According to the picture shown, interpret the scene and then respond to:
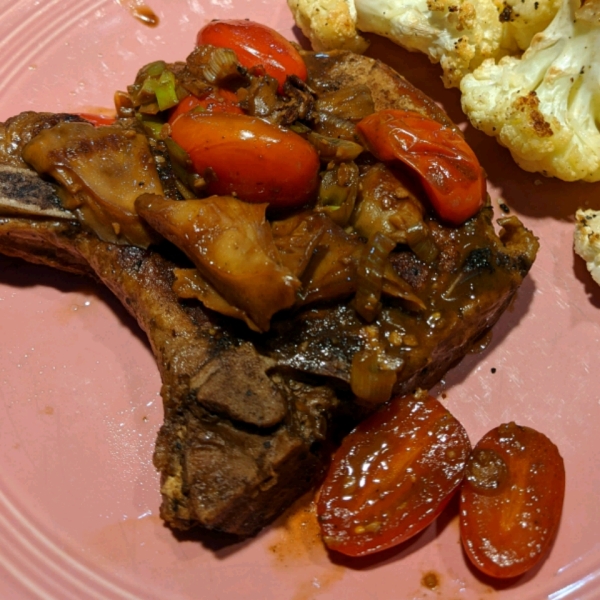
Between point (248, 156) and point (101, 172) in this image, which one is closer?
point (248, 156)

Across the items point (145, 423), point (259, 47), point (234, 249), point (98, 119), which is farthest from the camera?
point (98, 119)

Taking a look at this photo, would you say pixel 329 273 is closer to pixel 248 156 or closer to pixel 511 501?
pixel 248 156

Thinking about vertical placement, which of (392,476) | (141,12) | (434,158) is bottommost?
(392,476)

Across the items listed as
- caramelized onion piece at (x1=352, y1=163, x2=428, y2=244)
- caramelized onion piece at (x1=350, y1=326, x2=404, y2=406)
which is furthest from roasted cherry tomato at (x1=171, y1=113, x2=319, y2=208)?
caramelized onion piece at (x1=350, y1=326, x2=404, y2=406)

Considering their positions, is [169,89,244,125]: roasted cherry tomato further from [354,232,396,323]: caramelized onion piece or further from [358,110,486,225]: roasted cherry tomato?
[354,232,396,323]: caramelized onion piece

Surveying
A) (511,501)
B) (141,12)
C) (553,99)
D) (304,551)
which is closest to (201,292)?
(304,551)

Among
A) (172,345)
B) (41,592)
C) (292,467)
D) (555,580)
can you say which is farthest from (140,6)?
(555,580)

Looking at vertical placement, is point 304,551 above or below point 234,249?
below

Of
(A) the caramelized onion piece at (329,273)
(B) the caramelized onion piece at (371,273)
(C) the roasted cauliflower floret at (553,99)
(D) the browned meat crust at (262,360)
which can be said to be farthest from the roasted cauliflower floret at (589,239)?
(A) the caramelized onion piece at (329,273)
